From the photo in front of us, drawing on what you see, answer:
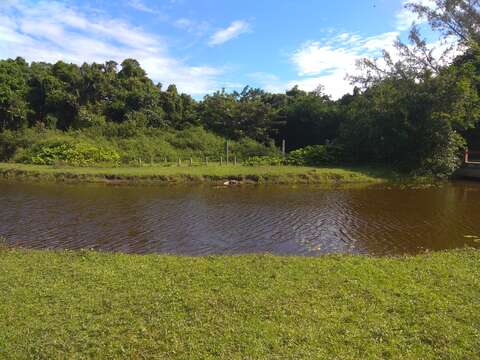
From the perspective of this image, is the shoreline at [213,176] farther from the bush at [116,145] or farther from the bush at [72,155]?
the bush at [116,145]

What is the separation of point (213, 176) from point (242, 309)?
67.6ft

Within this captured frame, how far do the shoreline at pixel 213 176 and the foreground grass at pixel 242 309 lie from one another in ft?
57.3

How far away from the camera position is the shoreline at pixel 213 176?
2634 cm

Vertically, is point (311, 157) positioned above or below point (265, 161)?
Answer: above

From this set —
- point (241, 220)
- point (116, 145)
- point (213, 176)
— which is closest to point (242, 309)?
point (241, 220)

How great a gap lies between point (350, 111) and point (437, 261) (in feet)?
88.5

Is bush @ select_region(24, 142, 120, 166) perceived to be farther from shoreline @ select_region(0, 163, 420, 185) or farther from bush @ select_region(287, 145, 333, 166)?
bush @ select_region(287, 145, 333, 166)

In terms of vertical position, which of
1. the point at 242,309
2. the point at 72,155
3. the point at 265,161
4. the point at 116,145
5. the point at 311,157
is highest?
the point at 116,145

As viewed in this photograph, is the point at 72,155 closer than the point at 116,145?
Yes

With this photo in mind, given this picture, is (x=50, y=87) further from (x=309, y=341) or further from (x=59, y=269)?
(x=309, y=341)

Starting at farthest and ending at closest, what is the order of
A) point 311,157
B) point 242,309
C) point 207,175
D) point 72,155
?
point 72,155
point 311,157
point 207,175
point 242,309

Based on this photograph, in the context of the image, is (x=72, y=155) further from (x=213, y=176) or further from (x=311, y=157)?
(x=311, y=157)

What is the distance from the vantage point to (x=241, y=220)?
15383 millimetres

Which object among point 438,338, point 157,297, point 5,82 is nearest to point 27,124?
point 5,82
